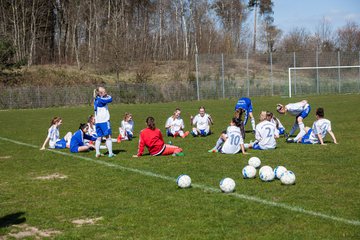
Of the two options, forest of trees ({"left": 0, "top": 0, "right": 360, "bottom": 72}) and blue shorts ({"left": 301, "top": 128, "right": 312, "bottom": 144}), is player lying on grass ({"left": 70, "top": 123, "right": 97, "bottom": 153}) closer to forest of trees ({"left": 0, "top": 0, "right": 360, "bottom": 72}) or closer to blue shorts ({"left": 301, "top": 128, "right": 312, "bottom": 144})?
blue shorts ({"left": 301, "top": 128, "right": 312, "bottom": 144})

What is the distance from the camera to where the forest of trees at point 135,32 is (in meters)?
61.1

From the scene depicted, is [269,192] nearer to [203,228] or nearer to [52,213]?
[203,228]

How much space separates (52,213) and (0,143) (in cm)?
1156

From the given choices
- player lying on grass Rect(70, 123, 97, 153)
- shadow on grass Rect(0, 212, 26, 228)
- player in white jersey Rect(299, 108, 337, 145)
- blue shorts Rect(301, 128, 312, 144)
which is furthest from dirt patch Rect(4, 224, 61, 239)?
blue shorts Rect(301, 128, 312, 144)


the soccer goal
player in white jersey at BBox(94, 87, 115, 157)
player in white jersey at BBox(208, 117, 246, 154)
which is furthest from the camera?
the soccer goal

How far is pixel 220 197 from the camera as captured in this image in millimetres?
8094

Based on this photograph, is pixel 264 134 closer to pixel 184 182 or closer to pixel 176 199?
pixel 184 182

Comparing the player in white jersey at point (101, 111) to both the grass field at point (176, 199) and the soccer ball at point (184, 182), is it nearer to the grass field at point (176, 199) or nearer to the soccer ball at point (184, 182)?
the grass field at point (176, 199)

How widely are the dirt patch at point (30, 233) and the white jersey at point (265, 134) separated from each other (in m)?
8.46

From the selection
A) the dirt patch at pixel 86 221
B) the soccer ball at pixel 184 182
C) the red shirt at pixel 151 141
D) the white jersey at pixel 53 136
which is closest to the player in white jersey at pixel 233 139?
the red shirt at pixel 151 141

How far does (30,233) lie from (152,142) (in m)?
6.98

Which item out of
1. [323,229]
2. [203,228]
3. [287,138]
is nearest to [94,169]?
[203,228]

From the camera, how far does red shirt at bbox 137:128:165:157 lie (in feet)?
43.1

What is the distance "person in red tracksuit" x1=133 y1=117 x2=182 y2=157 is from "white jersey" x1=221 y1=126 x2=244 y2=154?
1.30m
